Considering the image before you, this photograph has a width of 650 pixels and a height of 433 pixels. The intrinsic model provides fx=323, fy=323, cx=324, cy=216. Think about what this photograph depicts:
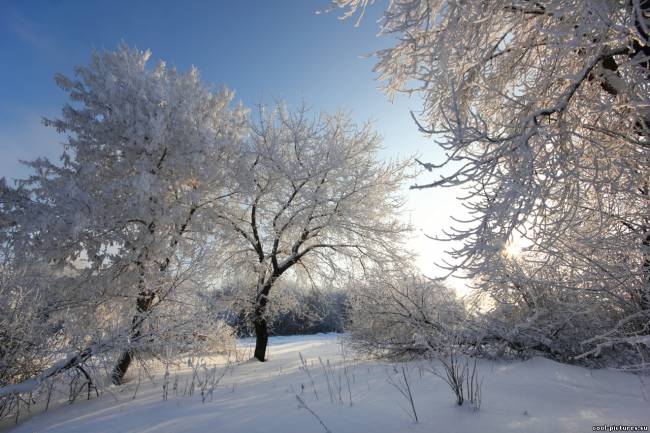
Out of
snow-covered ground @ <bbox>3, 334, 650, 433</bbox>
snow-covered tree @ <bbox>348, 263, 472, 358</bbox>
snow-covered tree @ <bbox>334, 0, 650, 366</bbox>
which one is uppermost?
snow-covered tree @ <bbox>334, 0, 650, 366</bbox>

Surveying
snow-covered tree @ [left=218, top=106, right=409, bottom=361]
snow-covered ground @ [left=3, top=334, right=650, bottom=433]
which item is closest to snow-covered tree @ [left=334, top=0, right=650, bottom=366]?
snow-covered ground @ [left=3, top=334, right=650, bottom=433]

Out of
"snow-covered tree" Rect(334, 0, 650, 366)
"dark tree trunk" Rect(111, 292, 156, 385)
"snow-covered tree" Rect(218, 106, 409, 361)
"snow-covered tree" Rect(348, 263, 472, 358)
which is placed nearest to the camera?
"snow-covered tree" Rect(334, 0, 650, 366)

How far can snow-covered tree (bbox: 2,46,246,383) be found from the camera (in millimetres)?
6032

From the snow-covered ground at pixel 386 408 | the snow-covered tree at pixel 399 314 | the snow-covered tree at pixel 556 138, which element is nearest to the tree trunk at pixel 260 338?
the snow-covered tree at pixel 399 314

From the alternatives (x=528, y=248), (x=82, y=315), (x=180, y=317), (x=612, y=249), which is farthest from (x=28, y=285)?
(x=612, y=249)

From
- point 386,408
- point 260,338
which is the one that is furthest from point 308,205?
point 386,408

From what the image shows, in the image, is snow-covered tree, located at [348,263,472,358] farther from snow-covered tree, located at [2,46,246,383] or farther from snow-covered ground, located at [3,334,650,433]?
snow-covered tree, located at [2,46,246,383]

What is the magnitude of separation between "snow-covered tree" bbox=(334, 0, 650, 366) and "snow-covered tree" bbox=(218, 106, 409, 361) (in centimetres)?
445

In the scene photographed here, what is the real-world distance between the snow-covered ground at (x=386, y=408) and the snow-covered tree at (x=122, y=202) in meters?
1.62

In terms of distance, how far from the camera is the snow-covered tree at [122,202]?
19.8 feet

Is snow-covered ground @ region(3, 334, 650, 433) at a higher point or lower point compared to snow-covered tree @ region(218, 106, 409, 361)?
lower

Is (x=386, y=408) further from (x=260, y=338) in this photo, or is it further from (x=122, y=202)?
(x=260, y=338)

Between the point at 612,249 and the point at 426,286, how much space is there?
339cm

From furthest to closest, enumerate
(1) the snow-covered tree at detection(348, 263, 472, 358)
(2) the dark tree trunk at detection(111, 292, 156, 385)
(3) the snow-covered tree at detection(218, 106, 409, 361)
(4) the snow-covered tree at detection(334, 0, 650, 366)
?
(3) the snow-covered tree at detection(218, 106, 409, 361) < (1) the snow-covered tree at detection(348, 263, 472, 358) < (2) the dark tree trunk at detection(111, 292, 156, 385) < (4) the snow-covered tree at detection(334, 0, 650, 366)
